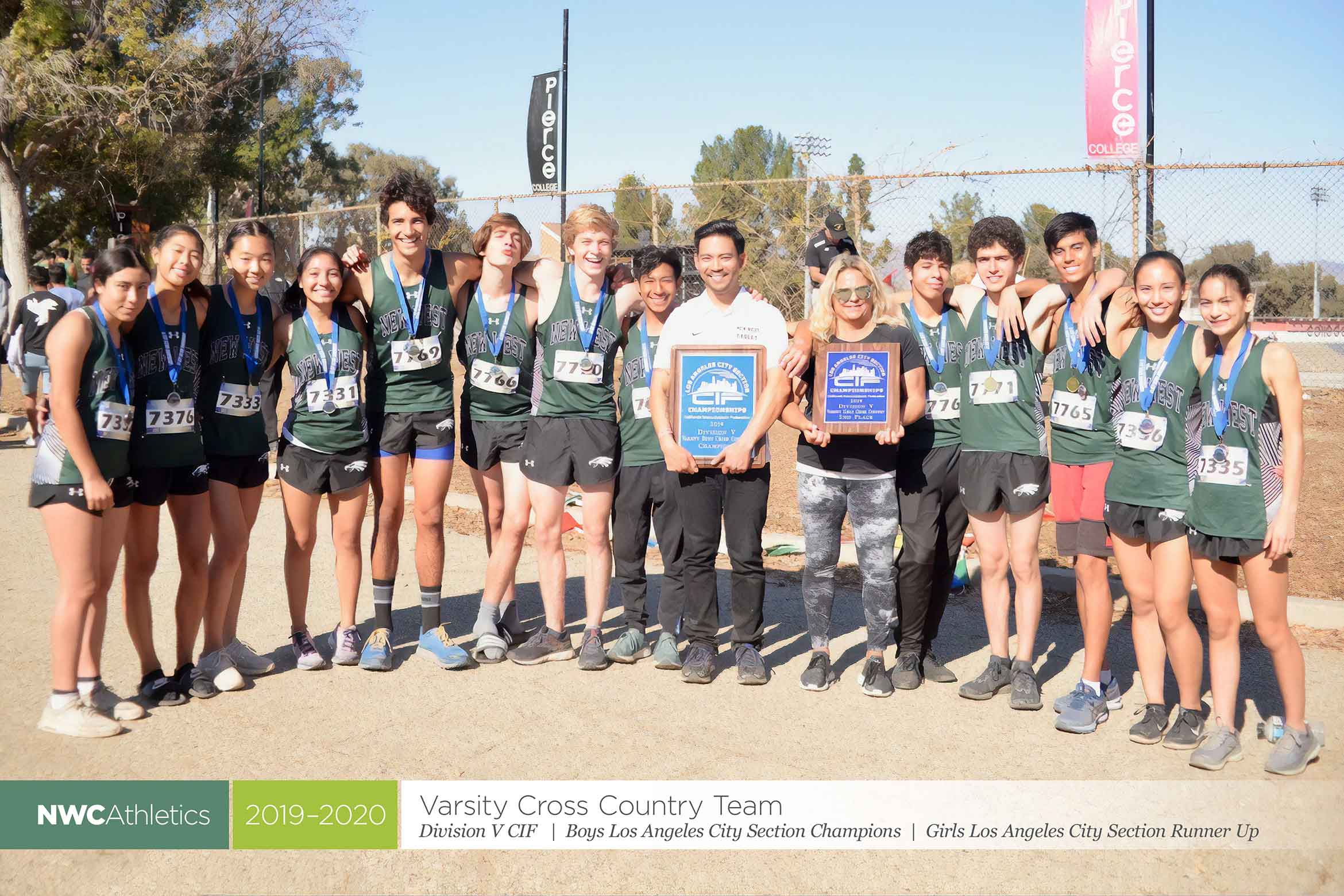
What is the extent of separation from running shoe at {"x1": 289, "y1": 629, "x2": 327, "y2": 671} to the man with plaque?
1901 mm

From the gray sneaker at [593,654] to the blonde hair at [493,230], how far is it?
204cm

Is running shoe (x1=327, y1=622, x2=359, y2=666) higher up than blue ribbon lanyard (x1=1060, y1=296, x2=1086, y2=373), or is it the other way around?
blue ribbon lanyard (x1=1060, y1=296, x2=1086, y2=373)

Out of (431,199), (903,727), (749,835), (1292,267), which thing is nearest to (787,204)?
(1292,267)

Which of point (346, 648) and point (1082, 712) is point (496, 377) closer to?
point (346, 648)

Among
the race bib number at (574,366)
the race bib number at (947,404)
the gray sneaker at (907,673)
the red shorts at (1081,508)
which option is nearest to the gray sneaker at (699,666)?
the gray sneaker at (907,673)

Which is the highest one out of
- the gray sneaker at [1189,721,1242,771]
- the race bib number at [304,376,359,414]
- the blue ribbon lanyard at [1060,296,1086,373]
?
the blue ribbon lanyard at [1060,296,1086,373]

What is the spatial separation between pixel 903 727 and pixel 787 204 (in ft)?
32.4

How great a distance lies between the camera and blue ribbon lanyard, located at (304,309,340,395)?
16.9ft

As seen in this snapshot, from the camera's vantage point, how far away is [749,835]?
3643mm

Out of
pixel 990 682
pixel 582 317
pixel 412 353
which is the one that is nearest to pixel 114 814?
pixel 412 353

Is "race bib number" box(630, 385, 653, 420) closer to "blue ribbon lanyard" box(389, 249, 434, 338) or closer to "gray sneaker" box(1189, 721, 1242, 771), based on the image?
"blue ribbon lanyard" box(389, 249, 434, 338)

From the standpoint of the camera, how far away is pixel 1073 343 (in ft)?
15.9

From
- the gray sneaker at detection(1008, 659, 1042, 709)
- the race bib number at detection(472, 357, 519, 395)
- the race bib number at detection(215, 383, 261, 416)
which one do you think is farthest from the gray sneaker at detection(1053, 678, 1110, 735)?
the race bib number at detection(215, 383, 261, 416)

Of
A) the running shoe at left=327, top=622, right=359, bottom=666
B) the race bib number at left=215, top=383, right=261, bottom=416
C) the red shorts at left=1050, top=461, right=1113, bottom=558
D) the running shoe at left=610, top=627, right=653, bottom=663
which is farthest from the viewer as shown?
the running shoe at left=610, top=627, right=653, bottom=663
